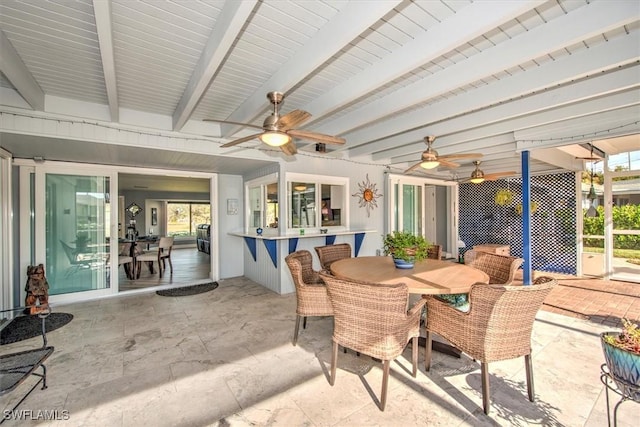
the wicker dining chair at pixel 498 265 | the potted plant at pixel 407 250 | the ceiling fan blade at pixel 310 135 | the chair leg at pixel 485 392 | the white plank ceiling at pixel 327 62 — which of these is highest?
the white plank ceiling at pixel 327 62

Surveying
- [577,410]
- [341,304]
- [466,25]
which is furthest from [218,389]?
[466,25]

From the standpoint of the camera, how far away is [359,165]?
5.85m

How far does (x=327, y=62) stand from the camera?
96.2 inches

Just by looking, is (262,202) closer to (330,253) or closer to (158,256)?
(330,253)

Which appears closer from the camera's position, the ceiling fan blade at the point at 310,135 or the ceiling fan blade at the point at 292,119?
the ceiling fan blade at the point at 292,119

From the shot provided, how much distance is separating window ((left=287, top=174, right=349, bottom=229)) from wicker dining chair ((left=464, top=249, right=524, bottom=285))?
2.67 meters

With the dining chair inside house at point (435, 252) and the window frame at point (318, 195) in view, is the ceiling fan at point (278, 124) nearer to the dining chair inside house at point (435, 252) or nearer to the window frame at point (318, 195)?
the window frame at point (318, 195)

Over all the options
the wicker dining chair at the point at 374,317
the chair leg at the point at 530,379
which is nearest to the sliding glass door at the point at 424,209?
the chair leg at the point at 530,379

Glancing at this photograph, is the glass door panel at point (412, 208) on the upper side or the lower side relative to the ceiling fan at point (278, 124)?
lower

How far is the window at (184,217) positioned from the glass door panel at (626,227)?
1276 cm

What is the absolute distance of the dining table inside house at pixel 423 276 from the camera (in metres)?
2.23

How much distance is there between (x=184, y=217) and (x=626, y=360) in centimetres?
1392

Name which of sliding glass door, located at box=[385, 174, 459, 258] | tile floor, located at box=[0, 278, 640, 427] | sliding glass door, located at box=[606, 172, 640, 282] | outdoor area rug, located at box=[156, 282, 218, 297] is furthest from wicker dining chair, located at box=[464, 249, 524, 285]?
sliding glass door, located at box=[606, 172, 640, 282]

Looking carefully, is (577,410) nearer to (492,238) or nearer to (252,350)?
(252,350)
